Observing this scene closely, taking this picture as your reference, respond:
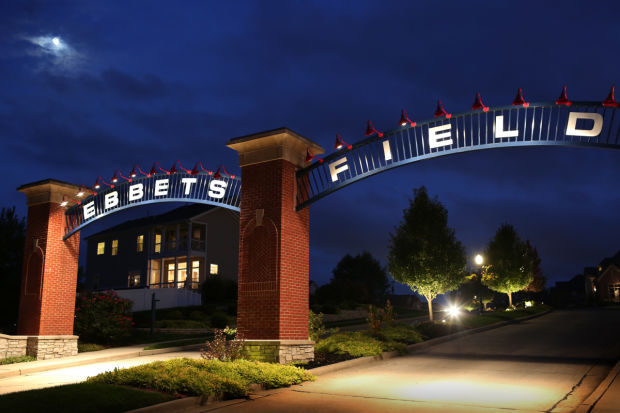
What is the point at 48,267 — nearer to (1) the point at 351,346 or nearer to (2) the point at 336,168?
(1) the point at 351,346

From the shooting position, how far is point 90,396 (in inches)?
344

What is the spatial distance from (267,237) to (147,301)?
986 inches

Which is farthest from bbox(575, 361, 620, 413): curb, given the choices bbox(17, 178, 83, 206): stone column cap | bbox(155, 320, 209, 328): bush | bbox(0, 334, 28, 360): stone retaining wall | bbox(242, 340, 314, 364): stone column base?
bbox(155, 320, 209, 328): bush

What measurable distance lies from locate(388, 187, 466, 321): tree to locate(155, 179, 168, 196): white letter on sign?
12656 mm

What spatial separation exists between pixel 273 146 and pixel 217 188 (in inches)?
100

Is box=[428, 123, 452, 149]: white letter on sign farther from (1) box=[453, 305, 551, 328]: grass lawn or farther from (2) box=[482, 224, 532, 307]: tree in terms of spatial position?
(2) box=[482, 224, 532, 307]: tree

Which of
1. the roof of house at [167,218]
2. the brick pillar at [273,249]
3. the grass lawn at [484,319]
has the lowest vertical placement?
the grass lawn at [484,319]

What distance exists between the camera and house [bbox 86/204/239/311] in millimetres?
43625

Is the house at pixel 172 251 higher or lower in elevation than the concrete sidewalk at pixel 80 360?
higher

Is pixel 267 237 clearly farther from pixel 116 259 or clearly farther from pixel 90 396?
pixel 116 259

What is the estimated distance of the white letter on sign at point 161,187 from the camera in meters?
17.3

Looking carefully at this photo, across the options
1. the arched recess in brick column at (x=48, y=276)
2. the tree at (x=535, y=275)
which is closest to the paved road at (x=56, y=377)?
the arched recess in brick column at (x=48, y=276)

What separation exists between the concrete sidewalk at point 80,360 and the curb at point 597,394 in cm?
1410

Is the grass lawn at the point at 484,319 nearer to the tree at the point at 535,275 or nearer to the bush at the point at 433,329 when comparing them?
the bush at the point at 433,329
